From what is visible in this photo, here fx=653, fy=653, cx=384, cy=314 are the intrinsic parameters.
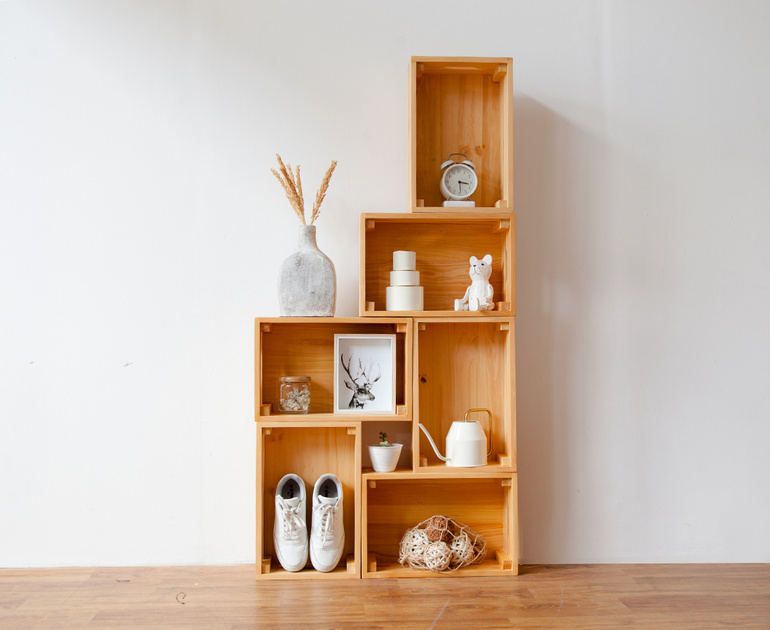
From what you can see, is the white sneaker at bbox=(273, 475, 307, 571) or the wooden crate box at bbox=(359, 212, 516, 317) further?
the wooden crate box at bbox=(359, 212, 516, 317)

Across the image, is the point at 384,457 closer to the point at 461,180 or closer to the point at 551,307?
the point at 551,307

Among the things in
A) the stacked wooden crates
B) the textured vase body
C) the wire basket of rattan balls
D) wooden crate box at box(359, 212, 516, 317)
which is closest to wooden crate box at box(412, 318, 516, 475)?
the stacked wooden crates

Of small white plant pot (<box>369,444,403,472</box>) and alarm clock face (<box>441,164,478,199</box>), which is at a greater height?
alarm clock face (<box>441,164,478,199</box>)

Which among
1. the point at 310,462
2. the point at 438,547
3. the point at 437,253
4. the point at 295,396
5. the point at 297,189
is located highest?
the point at 297,189

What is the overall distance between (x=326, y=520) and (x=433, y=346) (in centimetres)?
71

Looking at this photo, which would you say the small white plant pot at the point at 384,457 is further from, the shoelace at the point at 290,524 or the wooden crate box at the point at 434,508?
the shoelace at the point at 290,524

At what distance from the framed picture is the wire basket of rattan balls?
423 mm

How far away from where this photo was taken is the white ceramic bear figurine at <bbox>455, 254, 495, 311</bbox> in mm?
2225

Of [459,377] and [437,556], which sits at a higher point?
[459,377]

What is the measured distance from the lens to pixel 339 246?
2389mm

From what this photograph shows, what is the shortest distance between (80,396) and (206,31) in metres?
1.39

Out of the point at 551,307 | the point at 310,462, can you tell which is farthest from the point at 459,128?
the point at 310,462

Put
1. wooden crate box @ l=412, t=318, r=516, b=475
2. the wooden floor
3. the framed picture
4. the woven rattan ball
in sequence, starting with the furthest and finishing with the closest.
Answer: wooden crate box @ l=412, t=318, r=516, b=475
the framed picture
the woven rattan ball
the wooden floor

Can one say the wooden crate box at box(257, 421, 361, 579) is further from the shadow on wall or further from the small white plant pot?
the shadow on wall
